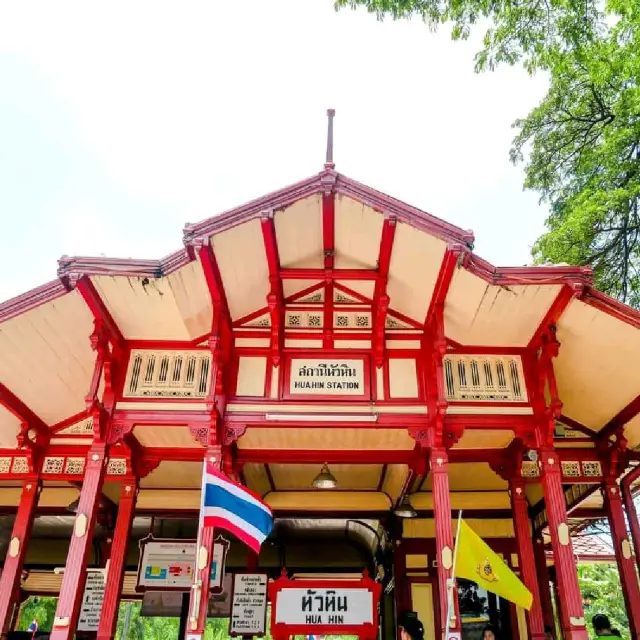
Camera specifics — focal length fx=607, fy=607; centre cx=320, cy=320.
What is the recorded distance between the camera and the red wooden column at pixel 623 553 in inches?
311

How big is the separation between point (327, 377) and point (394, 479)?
3850 mm

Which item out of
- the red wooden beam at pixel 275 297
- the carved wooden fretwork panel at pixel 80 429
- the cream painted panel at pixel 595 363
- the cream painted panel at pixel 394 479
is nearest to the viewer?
the cream painted panel at pixel 595 363

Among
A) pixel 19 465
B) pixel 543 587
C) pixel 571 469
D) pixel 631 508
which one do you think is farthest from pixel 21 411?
pixel 543 587

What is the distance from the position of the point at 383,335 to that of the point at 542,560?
21.4ft

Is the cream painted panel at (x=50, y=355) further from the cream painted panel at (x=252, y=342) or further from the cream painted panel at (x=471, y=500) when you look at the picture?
the cream painted panel at (x=471, y=500)

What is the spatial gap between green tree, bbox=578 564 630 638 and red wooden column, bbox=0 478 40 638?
22057 mm

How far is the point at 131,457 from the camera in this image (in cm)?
854

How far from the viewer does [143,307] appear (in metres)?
7.13

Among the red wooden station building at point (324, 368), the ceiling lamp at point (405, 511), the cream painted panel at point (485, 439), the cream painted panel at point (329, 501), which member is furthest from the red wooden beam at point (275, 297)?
the cream painted panel at point (329, 501)

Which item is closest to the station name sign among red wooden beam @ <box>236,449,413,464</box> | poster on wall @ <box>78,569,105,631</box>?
red wooden beam @ <box>236,449,413,464</box>

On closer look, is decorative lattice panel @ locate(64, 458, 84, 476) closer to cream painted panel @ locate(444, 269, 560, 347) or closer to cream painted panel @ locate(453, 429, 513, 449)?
cream painted panel @ locate(453, 429, 513, 449)

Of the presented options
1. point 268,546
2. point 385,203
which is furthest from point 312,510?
A: point 385,203

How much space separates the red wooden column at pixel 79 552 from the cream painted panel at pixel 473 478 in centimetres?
561

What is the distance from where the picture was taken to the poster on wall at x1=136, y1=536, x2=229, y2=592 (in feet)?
35.3
